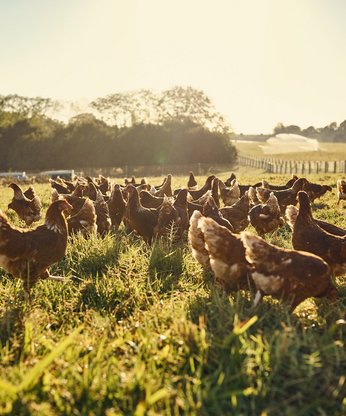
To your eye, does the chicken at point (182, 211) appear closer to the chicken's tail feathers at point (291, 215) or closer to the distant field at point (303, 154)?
the chicken's tail feathers at point (291, 215)

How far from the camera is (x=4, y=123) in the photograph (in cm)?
4706

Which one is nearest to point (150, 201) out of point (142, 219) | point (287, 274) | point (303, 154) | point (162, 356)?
point (142, 219)

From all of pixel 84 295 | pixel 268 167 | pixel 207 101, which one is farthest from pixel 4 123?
pixel 84 295

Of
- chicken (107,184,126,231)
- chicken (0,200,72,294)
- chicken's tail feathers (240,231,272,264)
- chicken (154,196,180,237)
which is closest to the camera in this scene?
chicken's tail feathers (240,231,272,264)

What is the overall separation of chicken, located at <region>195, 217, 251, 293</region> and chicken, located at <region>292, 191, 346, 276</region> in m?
1.26

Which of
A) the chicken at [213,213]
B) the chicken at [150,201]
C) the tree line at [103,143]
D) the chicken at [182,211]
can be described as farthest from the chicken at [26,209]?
the tree line at [103,143]

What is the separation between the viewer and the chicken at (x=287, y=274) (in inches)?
150

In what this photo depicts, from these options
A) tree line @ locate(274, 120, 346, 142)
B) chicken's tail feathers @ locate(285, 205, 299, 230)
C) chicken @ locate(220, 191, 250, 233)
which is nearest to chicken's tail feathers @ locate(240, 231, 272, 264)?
chicken's tail feathers @ locate(285, 205, 299, 230)

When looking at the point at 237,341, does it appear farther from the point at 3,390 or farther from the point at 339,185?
the point at 339,185

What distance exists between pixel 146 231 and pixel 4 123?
154 feet

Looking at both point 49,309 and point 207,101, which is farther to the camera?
point 207,101

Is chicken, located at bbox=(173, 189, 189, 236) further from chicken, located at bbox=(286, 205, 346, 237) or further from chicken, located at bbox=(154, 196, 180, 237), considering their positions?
chicken, located at bbox=(286, 205, 346, 237)

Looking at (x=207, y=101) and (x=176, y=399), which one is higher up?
(x=207, y=101)

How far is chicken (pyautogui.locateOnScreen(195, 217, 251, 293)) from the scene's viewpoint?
4.16m
